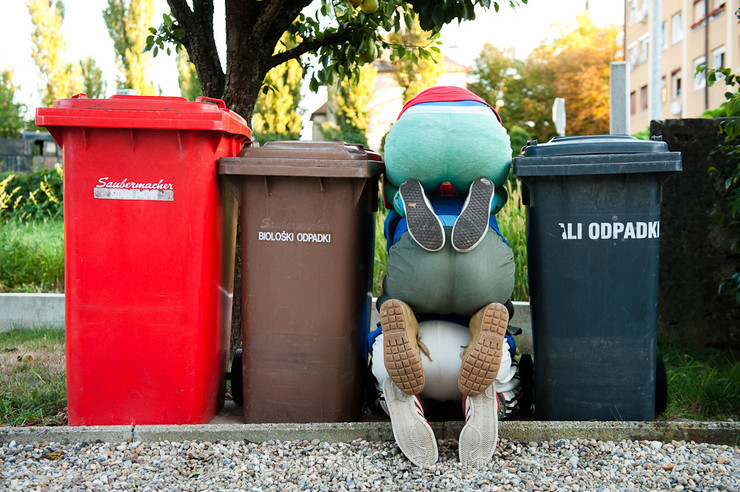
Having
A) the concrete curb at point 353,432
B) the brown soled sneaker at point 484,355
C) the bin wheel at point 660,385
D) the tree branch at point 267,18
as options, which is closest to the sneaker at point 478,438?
the brown soled sneaker at point 484,355

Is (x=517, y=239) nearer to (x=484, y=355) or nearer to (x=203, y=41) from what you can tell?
(x=203, y=41)

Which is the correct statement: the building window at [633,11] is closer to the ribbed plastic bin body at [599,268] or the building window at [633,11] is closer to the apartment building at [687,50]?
the apartment building at [687,50]

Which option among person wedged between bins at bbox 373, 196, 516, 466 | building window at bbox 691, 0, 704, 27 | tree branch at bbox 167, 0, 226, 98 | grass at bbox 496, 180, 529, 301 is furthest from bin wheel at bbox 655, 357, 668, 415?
building window at bbox 691, 0, 704, 27

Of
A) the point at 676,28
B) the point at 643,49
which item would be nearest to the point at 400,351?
the point at 676,28

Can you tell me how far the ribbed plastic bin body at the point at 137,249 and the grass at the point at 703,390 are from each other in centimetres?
241

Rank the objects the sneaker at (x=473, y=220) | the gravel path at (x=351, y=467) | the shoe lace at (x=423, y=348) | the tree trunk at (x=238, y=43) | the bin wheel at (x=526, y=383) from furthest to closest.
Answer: the tree trunk at (x=238, y=43), the bin wheel at (x=526, y=383), the shoe lace at (x=423, y=348), the sneaker at (x=473, y=220), the gravel path at (x=351, y=467)

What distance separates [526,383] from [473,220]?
3.36 ft

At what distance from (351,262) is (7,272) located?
16.5 ft

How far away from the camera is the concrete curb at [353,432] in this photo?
120 inches

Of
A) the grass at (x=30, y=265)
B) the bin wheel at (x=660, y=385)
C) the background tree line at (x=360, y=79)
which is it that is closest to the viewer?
the bin wheel at (x=660, y=385)

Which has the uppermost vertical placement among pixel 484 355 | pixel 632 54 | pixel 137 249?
pixel 632 54

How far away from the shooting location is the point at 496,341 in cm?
284

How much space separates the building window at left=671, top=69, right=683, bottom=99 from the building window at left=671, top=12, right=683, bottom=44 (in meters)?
1.55

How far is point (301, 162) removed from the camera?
3293 mm
